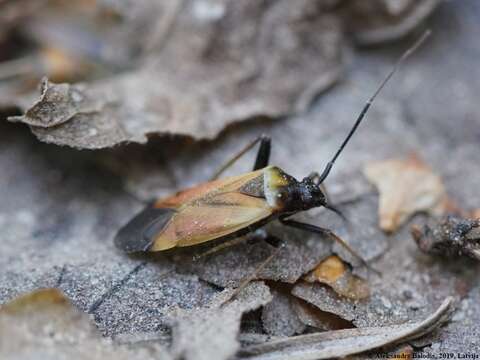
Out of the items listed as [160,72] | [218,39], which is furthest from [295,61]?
[160,72]

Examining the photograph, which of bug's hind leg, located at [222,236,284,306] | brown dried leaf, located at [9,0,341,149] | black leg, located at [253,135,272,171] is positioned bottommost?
bug's hind leg, located at [222,236,284,306]

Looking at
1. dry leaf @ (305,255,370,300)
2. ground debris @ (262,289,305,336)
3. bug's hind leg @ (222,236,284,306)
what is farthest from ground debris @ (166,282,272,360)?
dry leaf @ (305,255,370,300)

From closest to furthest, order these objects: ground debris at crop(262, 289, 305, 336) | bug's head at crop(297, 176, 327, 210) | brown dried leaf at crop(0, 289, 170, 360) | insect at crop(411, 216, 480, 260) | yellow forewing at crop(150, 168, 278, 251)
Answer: brown dried leaf at crop(0, 289, 170, 360)
ground debris at crop(262, 289, 305, 336)
insect at crop(411, 216, 480, 260)
yellow forewing at crop(150, 168, 278, 251)
bug's head at crop(297, 176, 327, 210)

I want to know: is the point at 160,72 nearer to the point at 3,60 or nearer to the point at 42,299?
the point at 3,60

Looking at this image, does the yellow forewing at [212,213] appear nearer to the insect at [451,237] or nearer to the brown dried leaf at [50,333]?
the brown dried leaf at [50,333]

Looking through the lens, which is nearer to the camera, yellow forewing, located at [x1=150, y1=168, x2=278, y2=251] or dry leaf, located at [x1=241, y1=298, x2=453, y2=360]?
dry leaf, located at [x1=241, y1=298, x2=453, y2=360]

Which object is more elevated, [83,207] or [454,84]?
[454,84]

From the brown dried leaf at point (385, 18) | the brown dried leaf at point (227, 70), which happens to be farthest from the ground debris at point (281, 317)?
the brown dried leaf at point (385, 18)

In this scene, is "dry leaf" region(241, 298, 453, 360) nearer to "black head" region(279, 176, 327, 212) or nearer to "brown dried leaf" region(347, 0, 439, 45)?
"black head" region(279, 176, 327, 212)
